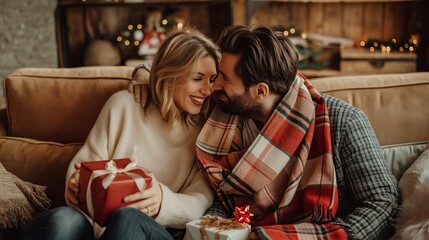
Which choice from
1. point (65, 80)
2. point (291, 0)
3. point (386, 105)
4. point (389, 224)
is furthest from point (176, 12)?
point (389, 224)

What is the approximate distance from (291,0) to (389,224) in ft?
8.50

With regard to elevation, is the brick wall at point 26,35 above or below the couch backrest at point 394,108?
above

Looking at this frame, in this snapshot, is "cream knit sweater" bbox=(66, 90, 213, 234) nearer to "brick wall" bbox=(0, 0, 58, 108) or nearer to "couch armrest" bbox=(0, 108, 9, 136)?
"couch armrest" bbox=(0, 108, 9, 136)

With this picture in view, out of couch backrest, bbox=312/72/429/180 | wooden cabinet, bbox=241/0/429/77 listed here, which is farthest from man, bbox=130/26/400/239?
wooden cabinet, bbox=241/0/429/77

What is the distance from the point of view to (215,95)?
2010mm

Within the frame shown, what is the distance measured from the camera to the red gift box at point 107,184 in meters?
1.61

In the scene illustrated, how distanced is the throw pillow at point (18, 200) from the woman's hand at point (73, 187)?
8.0 inches

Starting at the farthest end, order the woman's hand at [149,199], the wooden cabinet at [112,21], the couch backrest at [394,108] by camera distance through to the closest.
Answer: the wooden cabinet at [112,21], the couch backrest at [394,108], the woman's hand at [149,199]

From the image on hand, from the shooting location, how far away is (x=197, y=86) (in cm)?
194

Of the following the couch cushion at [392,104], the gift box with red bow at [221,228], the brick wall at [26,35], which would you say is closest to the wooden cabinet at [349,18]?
the brick wall at [26,35]

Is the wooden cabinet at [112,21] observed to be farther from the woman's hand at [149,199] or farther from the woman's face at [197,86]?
the woman's hand at [149,199]

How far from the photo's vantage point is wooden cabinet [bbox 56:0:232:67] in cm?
430

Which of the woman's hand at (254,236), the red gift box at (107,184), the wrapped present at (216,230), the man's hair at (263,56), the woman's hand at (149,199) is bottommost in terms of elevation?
the woman's hand at (254,236)

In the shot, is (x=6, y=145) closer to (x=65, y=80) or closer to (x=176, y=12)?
(x=65, y=80)
